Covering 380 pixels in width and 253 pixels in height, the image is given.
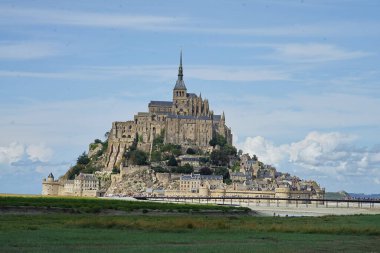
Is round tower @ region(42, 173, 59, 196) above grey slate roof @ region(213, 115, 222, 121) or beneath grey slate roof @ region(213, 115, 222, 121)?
beneath

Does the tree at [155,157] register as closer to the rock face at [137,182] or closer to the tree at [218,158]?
the rock face at [137,182]

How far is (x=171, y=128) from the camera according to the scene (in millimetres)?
179000

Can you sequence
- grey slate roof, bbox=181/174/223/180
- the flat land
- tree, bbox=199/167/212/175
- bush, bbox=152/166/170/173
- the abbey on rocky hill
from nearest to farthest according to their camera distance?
the flat land → grey slate roof, bbox=181/174/223/180 → tree, bbox=199/167/212/175 → bush, bbox=152/166/170/173 → the abbey on rocky hill

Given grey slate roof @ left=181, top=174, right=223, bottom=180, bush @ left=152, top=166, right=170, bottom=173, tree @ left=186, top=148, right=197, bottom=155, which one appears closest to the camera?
grey slate roof @ left=181, top=174, right=223, bottom=180

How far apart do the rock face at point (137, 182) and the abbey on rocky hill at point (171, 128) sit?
895cm

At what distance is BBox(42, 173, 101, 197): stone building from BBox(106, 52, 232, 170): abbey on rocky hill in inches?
399

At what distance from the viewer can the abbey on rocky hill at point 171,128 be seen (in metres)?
180

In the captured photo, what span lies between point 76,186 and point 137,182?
12.6 m

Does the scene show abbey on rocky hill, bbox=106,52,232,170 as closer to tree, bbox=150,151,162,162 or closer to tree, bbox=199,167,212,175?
tree, bbox=150,151,162,162

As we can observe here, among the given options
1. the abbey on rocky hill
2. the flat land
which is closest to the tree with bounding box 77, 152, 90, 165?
the abbey on rocky hill

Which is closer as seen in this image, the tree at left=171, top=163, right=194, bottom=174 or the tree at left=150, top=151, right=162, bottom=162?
the tree at left=171, top=163, right=194, bottom=174

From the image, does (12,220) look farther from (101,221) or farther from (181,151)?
(181,151)

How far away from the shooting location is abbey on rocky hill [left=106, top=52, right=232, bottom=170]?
17950 centimetres

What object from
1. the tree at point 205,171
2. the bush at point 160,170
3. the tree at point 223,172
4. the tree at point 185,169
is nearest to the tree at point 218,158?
the tree at point 223,172
